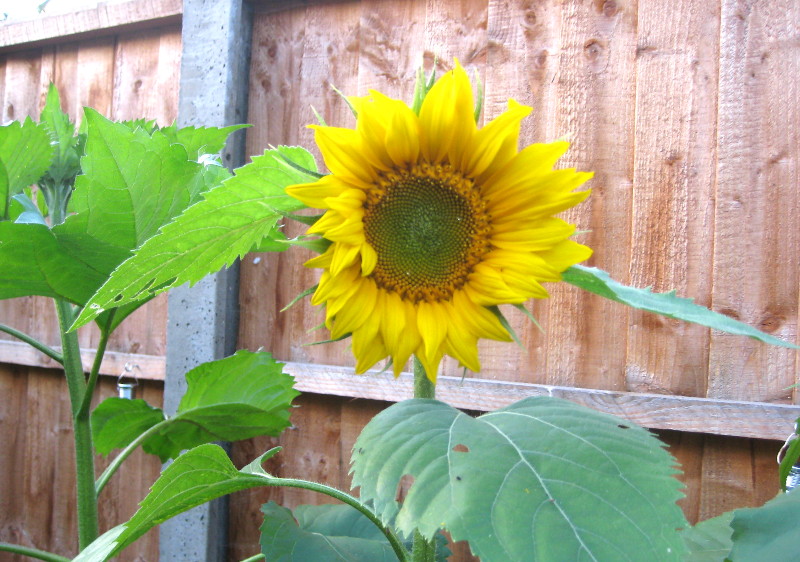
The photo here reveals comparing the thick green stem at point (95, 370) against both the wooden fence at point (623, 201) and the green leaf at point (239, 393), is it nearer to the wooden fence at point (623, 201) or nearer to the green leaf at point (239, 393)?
the green leaf at point (239, 393)

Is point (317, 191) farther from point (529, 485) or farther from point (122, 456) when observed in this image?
point (122, 456)

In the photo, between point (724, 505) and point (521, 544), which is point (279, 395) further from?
point (724, 505)

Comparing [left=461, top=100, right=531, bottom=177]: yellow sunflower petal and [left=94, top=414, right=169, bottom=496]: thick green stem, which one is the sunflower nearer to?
[left=461, top=100, right=531, bottom=177]: yellow sunflower petal

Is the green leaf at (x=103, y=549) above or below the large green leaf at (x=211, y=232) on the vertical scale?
below

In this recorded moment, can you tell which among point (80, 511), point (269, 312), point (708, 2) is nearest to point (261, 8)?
point (269, 312)

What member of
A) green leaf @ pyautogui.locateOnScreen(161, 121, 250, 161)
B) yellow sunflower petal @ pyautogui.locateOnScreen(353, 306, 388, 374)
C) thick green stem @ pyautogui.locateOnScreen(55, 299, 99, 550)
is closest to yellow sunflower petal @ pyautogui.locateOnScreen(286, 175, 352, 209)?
yellow sunflower petal @ pyautogui.locateOnScreen(353, 306, 388, 374)

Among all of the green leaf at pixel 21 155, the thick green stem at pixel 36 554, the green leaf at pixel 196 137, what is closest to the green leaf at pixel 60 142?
the green leaf at pixel 21 155

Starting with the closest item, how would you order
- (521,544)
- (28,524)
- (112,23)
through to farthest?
(521,544) → (112,23) → (28,524)
